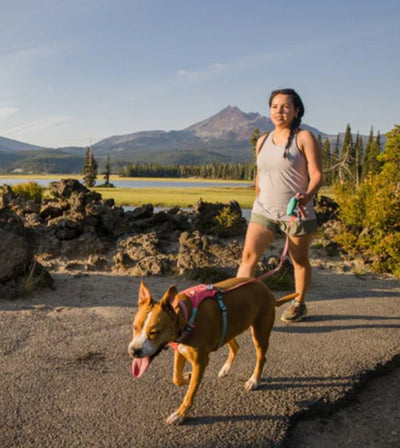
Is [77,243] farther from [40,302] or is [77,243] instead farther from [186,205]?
[186,205]

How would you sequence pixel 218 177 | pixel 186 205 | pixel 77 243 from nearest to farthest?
Answer: pixel 77 243
pixel 186 205
pixel 218 177

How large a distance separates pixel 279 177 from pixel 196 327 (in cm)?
259

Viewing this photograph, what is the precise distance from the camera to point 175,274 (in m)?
8.97

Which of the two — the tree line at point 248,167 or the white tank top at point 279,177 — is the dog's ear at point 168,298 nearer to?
the white tank top at point 279,177

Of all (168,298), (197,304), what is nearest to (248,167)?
(197,304)

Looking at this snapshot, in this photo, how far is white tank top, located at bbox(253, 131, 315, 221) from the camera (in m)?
5.26

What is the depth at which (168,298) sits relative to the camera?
3.17 metres

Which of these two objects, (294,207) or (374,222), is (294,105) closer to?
(294,207)

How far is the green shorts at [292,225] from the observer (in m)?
5.37

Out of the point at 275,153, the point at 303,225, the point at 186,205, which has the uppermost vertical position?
the point at 275,153

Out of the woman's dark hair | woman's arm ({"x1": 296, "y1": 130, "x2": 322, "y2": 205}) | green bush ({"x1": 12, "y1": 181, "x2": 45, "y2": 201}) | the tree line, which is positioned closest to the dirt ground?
woman's arm ({"x1": 296, "y1": 130, "x2": 322, "y2": 205})

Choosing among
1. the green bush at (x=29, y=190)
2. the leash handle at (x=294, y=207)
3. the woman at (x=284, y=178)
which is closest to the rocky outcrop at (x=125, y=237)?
the woman at (x=284, y=178)

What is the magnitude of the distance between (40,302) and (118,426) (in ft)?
12.8

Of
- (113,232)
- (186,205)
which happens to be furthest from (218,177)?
(113,232)
